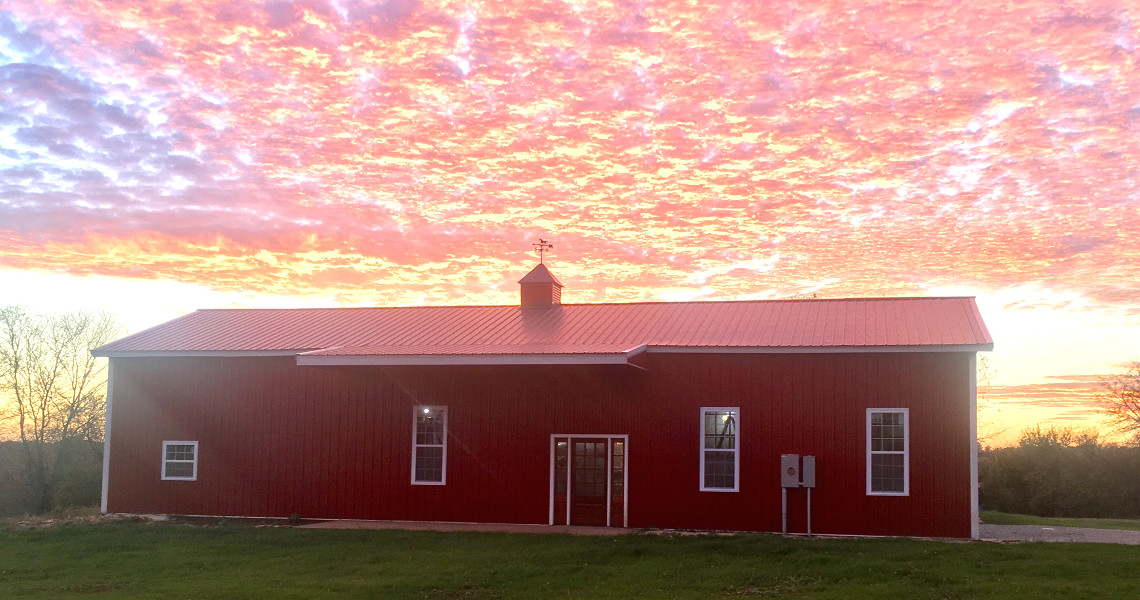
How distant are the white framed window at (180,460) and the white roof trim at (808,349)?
10.4 m

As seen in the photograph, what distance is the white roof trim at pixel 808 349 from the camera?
1847 centimetres

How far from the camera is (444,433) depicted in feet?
70.8

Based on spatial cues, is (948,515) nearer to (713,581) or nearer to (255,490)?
(713,581)

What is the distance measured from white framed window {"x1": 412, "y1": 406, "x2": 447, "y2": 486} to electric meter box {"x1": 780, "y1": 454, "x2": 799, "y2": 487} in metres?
6.85

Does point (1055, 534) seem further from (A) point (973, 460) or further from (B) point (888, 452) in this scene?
(B) point (888, 452)

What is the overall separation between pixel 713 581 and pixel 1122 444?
25.8m

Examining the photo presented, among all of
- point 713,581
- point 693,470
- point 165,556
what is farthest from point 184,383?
point 713,581

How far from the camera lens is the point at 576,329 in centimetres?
2256

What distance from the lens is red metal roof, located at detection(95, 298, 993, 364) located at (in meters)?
19.6

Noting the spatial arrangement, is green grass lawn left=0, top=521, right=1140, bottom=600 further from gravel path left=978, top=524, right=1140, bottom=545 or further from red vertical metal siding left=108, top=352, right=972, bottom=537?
red vertical metal siding left=108, top=352, right=972, bottom=537

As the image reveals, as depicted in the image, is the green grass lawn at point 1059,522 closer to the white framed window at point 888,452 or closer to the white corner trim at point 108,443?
the white framed window at point 888,452

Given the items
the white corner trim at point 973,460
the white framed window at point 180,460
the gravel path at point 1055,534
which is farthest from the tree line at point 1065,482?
the white framed window at point 180,460

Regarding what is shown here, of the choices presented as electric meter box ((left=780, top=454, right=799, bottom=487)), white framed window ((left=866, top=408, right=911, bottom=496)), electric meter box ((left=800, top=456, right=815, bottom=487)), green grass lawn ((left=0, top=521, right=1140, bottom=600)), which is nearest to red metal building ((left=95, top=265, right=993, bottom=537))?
white framed window ((left=866, top=408, right=911, bottom=496))

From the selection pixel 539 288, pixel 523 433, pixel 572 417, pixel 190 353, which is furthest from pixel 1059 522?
pixel 190 353
